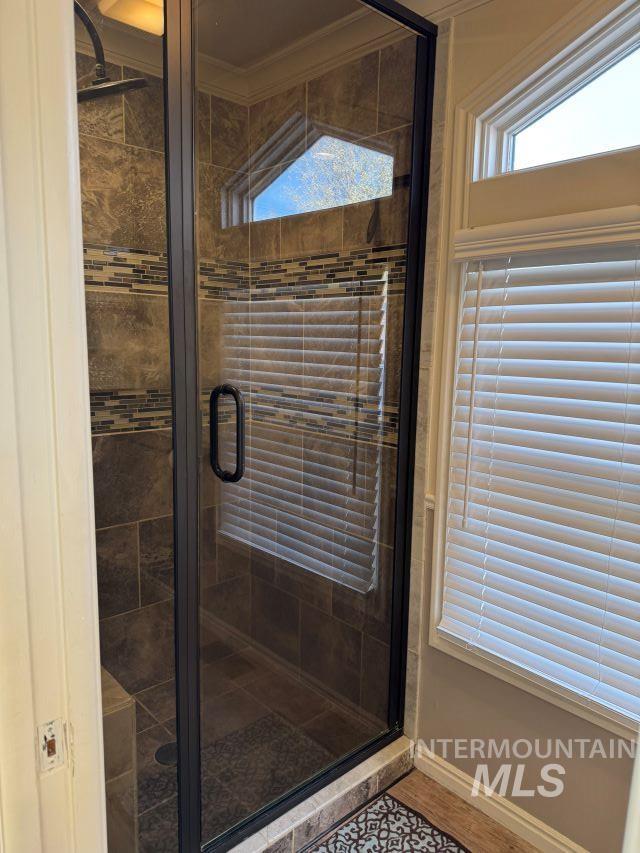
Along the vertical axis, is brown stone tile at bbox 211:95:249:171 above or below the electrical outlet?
above

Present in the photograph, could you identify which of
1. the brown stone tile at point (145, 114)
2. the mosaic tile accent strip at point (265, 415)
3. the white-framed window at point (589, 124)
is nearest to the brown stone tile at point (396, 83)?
the white-framed window at point (589, 124)

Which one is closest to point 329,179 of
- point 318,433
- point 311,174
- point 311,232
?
point 311,174

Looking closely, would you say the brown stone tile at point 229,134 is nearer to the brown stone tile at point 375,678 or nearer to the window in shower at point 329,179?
the window in shower at point 329,179

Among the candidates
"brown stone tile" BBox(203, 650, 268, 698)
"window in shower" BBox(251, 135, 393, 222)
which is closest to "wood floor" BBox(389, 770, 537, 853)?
"brown stone tile" BBox(203, 650, 268, 698)

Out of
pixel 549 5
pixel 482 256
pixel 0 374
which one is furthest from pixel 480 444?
pixel 0 374

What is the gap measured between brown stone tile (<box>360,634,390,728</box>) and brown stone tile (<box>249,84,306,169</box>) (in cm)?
155

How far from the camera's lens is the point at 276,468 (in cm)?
185

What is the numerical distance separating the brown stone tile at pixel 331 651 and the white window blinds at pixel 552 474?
1.15ft

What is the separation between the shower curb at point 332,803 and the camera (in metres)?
1.65

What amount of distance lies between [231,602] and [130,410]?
629mm

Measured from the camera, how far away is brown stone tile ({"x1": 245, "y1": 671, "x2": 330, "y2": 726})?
183 cm

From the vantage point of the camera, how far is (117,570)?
1.41 m

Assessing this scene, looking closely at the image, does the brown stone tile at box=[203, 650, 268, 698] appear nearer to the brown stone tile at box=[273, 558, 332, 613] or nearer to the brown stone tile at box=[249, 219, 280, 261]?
the brown stone tile at box=[273, 558, 332, 613]

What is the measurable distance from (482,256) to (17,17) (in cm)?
131
